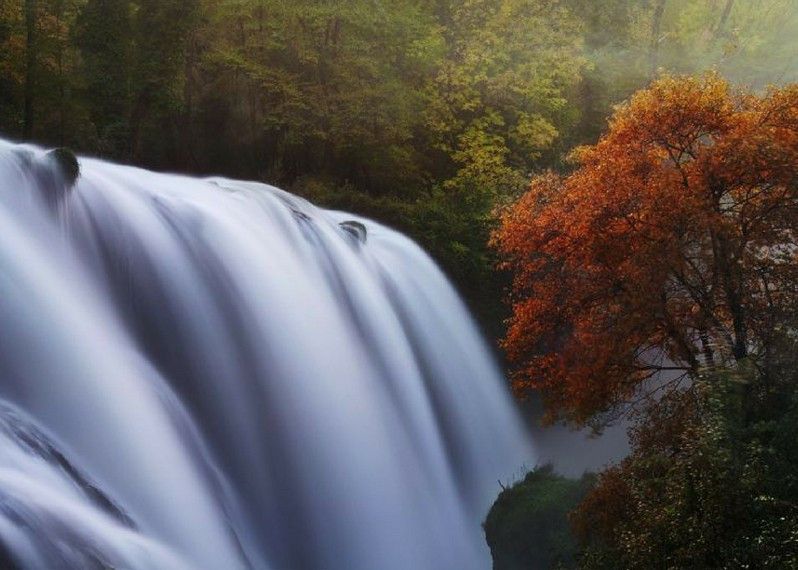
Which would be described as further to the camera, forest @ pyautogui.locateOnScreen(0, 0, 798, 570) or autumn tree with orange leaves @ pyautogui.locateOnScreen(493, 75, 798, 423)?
autumn tree with orange leaves @ pyautogui.locateOnScreen(493, 75, 798, 423)

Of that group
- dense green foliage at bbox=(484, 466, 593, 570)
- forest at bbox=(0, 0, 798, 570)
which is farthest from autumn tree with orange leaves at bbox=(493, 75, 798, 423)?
dense green foliage at bbox=(484, 466, 593, 570)

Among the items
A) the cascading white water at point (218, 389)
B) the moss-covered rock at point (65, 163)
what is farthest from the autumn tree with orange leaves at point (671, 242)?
the moss-covered rock at point (65, 163)

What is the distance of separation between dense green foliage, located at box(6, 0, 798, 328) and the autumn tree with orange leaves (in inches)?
340

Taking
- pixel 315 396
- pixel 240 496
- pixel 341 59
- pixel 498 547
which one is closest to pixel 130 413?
pixel 240 496

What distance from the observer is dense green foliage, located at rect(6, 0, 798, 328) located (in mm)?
23906

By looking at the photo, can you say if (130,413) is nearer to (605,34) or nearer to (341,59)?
(341,59)

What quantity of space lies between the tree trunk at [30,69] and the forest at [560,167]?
3.0 inches

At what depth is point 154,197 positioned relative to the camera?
13867 millimetres

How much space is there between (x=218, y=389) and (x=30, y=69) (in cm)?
1413

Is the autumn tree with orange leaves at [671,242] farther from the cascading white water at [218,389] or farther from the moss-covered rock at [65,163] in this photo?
the moss-covered rock at [65,163]

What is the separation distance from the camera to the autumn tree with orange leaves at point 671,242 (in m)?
12.9

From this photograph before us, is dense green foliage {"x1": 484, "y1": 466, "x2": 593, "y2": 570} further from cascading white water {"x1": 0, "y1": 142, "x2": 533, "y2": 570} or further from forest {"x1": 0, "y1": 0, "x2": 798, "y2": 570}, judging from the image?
cascading white water {"x1": 0, "y1": 142, "x2": 533, "y2": 570}

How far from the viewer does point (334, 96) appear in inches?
1024

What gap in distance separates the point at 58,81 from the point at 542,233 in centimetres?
1473
